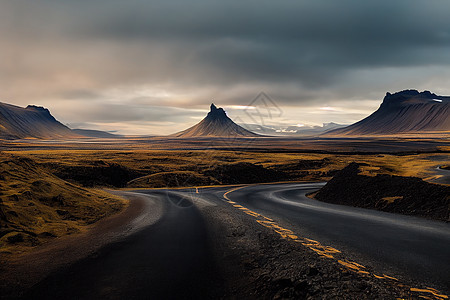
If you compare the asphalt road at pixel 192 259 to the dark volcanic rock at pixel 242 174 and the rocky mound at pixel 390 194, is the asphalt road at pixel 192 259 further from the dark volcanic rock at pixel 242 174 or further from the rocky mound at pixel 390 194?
the dark volcanic rock at pixel 242 174

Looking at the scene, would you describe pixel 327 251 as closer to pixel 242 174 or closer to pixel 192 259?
pixel 192 259

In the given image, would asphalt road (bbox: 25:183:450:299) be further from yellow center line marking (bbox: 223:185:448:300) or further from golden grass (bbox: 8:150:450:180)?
golden grass (bbox: 8:150:450:180)

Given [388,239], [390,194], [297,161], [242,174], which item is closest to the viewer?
[388,239]

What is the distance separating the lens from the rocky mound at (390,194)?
12492mm

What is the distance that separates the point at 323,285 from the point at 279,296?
85 centimetres

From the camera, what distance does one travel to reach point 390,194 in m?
15.7

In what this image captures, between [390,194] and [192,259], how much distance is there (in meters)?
13.6

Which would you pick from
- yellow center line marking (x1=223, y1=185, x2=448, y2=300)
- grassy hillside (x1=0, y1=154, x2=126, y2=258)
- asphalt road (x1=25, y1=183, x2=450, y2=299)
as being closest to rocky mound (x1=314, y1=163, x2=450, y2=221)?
asphalt road (x1=25, y1=183, x2=450, y2=299)

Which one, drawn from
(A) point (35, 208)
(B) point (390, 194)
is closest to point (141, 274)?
(A) point (35, 208)

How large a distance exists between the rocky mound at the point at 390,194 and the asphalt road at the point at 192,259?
252 centimetres

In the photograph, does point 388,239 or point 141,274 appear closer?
point 141,274

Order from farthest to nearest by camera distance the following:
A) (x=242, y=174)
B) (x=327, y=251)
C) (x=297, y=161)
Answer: (x=297, y=161) → (x=242, y=174) → (x=327, y=251)

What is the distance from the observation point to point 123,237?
8961 millimetres

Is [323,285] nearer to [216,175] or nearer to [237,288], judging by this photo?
[237,288]
